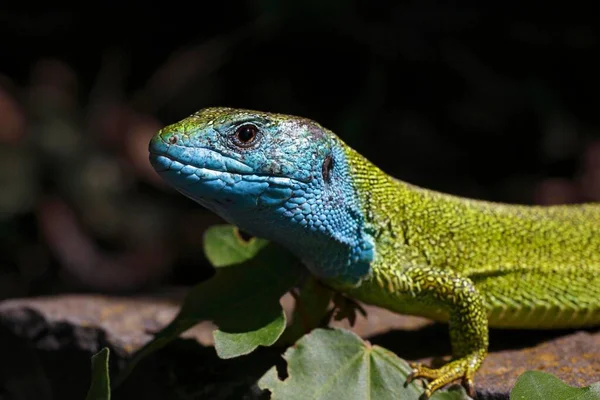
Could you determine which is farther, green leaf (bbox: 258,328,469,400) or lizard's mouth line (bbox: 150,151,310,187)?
green leaf (bbox: 258,328,469,400)

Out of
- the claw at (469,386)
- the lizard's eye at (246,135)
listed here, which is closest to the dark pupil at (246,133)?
the lizard's eye at (246,135)

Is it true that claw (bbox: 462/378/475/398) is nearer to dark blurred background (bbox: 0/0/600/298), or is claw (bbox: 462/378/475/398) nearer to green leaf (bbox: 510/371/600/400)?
green leaf (bbox: 510/371/600/400)

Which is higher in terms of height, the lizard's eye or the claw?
the lizard's eye

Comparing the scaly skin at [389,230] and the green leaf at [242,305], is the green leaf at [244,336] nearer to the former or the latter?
the green leaf at [242,305]

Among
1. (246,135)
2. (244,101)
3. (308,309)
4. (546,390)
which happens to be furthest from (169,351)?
(244,101)

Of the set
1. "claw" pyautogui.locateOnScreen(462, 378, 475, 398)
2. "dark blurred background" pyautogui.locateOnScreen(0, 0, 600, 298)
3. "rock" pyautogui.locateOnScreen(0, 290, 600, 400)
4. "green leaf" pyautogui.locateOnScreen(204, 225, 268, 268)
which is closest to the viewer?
"claw" pyautogui.locateOnScreen(462, 378, 475, 398)

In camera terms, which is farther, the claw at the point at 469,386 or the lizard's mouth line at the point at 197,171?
the claw at the point at 469,386

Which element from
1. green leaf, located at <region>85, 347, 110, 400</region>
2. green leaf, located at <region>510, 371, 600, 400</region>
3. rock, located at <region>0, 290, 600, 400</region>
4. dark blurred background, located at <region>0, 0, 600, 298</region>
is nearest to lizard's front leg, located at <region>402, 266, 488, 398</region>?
rock, located at <region>0, 290, 600, 400</region>

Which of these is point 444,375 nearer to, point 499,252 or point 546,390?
point 546,390
